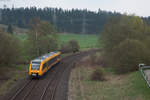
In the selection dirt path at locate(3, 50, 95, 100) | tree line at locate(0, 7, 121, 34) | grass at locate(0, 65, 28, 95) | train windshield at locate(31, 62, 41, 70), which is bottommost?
dirt path at locate(3, 50, 95, 100)

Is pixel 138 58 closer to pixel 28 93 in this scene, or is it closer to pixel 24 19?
pixel 28 93

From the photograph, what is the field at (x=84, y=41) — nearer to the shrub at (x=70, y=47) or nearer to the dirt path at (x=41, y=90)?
the shrub at (x=70, y=47)

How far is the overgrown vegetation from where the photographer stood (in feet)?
79.4

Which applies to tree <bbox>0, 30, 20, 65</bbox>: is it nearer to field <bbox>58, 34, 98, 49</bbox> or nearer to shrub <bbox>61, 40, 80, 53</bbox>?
shrub <bbox>61, 40, 80, 53</bbox>

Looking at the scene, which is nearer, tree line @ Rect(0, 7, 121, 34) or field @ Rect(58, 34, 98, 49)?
field @ Rect(58, 34, 98, 49)

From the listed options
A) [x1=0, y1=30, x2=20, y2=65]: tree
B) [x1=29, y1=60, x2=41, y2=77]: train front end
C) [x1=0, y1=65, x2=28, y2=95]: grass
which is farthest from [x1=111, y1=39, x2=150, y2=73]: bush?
[x1=0, y1=30, x2=20, y2=65]: tree

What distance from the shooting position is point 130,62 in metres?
24.2

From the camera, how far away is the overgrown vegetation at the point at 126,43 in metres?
24.2

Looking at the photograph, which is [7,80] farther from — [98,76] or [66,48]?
[66,48]

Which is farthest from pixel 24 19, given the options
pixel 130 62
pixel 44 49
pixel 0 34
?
pixel 130 62

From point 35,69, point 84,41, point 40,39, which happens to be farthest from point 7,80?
point 84,41

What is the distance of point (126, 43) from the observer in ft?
81.3

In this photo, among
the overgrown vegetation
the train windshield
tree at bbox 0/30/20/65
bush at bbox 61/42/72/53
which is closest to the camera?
the overgrown vegetation

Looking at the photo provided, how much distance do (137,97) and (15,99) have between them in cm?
1130
